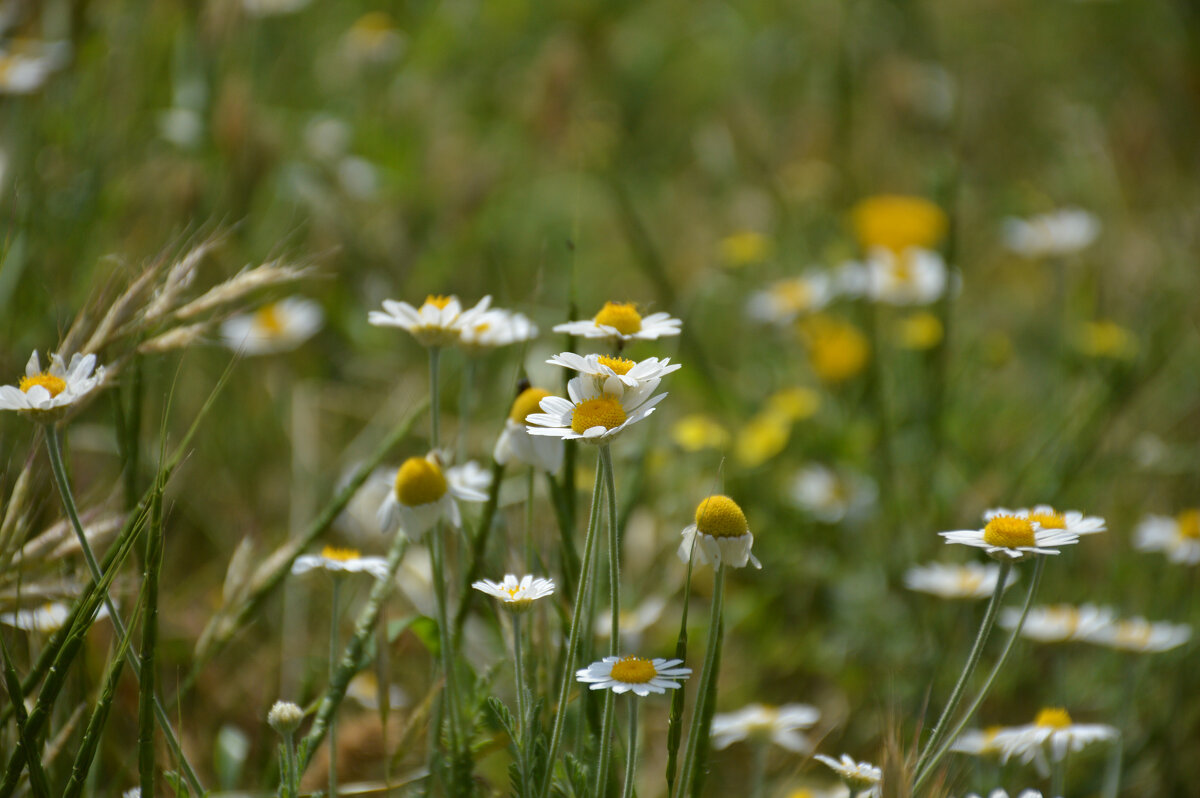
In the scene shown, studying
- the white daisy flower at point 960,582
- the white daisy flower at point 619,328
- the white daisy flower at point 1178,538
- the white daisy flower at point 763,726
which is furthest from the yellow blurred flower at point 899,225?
the white daisy flower at point 619,328

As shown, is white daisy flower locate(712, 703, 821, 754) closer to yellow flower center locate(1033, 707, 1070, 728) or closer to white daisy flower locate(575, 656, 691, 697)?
yellow flower center locate(1033, 707, 1070, 728)

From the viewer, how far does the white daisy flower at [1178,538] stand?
1.44 m

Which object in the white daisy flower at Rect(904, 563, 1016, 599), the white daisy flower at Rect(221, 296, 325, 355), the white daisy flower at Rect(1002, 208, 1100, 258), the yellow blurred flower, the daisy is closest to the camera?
the daisy

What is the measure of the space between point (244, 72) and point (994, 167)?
8.24 ft

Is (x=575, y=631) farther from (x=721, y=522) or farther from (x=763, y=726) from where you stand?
(x=763, y=726)

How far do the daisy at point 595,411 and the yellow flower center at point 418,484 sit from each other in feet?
0.39

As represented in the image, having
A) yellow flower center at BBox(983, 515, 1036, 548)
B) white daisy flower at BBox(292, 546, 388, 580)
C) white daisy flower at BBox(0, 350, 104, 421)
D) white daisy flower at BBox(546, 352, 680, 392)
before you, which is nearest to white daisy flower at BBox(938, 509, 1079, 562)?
yellow flower center at BBox(983, 515, 1036, 548)

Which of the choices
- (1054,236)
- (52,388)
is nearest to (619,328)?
(52,388)

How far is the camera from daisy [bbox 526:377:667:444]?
2.71ft

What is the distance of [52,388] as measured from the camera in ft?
3.05

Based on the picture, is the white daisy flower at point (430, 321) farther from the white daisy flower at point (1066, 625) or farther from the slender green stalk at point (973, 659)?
the white daisy flower at point (1066, 625)

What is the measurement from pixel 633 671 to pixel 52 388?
582 mm

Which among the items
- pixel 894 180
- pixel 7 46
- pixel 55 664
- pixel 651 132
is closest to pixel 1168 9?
pixel 894 180

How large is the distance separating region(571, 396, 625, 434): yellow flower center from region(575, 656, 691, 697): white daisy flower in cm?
20
